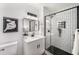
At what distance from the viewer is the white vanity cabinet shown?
96cm

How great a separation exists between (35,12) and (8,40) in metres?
0.68

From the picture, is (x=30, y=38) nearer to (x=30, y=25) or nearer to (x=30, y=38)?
(x=30, y=38)

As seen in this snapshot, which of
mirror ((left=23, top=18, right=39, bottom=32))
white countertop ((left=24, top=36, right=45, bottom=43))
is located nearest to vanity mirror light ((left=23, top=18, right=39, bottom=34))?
mirror ((left=23, top=18, right=39, bottom=32))

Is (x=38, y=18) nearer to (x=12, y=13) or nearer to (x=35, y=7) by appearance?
(x=35, y=7)

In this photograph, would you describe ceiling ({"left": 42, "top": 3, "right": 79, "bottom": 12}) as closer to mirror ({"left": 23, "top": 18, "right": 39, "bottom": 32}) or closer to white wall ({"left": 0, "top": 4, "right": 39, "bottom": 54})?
white wall ({"left": 0, "top": 4, "right": 39, "bottom": 54})

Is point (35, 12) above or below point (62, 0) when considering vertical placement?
below

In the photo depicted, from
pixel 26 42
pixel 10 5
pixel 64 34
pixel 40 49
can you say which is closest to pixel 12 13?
pixel 10 5

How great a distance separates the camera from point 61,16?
3.94ft

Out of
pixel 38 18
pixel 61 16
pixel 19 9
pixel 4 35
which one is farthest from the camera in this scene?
pixel 61 16

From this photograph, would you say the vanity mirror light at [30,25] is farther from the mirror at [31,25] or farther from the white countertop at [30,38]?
the white countertop at [30,38]

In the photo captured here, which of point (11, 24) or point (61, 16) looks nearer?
point (11, 24)

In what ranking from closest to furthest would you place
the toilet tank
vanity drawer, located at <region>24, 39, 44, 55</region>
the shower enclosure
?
the toilet tank, vanity drawer, located at <region>24, 39, 44, 55</region>, the shower enclosure

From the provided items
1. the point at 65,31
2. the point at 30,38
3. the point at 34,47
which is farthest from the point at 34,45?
the point at 65,31

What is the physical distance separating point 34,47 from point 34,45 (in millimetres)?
43
